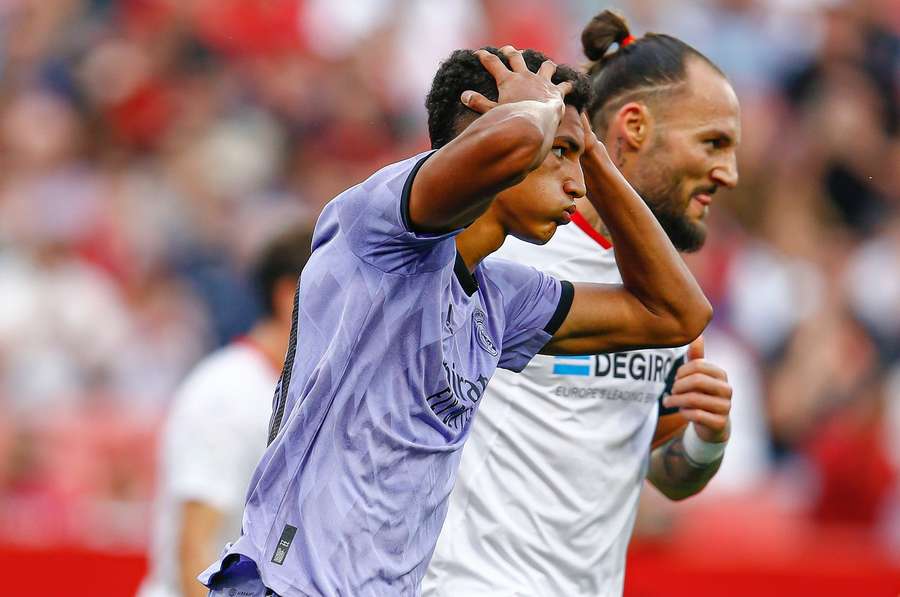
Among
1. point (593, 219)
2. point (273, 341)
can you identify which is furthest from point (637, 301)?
point (273, 341)

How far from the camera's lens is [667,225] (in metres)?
4.36

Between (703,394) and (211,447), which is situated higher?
(211,447)

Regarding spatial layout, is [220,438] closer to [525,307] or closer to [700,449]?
[700,449]

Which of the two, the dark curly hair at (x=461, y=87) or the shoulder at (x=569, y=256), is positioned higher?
the shoulder at (x=569, y=256)

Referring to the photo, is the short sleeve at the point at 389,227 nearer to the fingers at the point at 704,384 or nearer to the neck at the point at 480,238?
the neck at the point at 480,238

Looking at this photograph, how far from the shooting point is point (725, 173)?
14.3 ft

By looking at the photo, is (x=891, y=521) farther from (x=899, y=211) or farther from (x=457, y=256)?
(x=457, y=256)

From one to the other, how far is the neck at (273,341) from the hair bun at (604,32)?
67.5 inches

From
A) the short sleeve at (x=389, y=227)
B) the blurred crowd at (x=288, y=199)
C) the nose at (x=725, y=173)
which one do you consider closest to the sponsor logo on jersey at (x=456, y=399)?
the short sleeve at (x=389, y=227)

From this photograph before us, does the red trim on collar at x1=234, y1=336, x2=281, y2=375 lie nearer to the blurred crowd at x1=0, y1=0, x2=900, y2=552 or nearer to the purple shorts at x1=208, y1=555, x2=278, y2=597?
the purple shorts at x1=208, y1=555, x2=278, y2=597

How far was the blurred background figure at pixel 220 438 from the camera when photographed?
5.25 meters

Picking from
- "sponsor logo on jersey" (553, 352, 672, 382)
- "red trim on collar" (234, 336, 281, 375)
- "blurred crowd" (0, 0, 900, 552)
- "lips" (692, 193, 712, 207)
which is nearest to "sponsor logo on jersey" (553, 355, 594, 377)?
"sponsor logo on jersey" (553, 352, 672, 382)

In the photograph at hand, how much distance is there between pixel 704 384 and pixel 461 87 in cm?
131

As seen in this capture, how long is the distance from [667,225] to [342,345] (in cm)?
160
